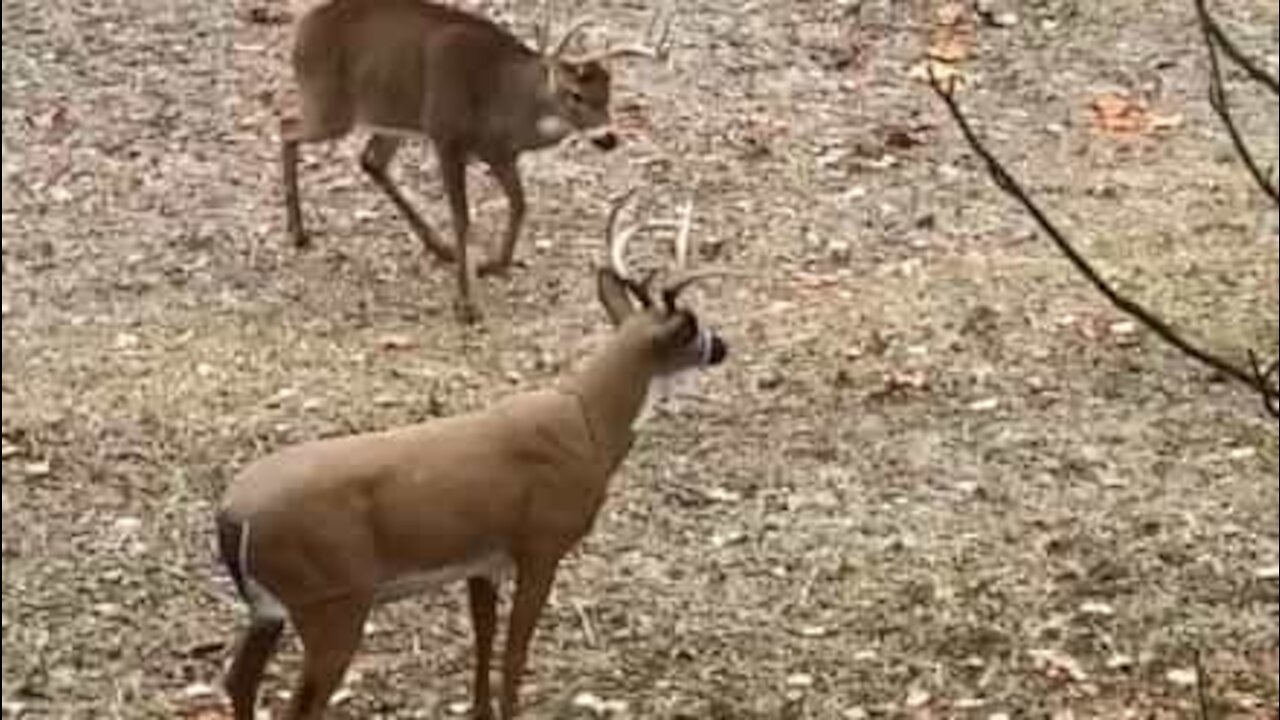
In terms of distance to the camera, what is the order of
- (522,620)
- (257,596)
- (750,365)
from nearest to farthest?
(257,596) < (522,620) < (750,365)

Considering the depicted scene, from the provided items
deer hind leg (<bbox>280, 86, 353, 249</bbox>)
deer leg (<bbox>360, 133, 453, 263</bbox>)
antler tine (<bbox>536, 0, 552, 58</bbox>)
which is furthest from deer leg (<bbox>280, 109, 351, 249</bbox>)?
antler tine (<bbox>536, 0, 552, 58</bbox>)

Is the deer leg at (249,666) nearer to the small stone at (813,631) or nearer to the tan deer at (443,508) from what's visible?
the tan deer at (443,508)

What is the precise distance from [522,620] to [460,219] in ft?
4.84

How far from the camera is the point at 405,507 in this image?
285 cm

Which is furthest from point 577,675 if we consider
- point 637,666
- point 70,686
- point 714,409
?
point 714,409

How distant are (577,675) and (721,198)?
1481 mm

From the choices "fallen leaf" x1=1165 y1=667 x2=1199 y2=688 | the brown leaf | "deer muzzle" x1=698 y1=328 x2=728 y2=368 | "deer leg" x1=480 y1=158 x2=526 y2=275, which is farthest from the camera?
the brown leaf

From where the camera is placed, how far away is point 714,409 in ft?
13.6

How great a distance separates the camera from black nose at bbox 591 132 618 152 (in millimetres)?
4461

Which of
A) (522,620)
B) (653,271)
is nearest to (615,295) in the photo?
(653,271)

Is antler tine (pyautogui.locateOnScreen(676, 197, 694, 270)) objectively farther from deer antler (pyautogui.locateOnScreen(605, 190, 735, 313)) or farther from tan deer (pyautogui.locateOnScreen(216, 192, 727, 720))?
tan deer (pyautogui.locateOnScreen(216, 192, 727, 720))

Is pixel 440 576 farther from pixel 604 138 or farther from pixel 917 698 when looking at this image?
pixel 604 138

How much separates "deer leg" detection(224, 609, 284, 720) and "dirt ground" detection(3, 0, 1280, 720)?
0.79 feet

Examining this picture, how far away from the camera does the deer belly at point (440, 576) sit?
113 inches
